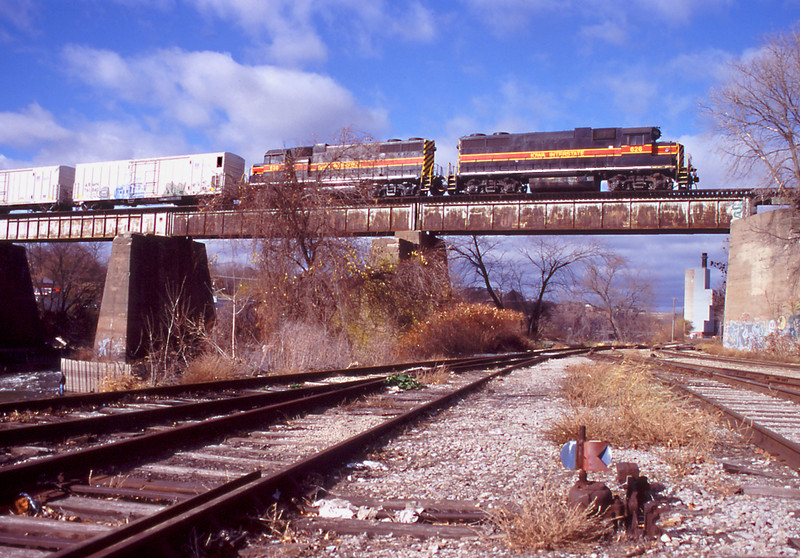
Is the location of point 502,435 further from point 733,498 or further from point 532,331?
point 532,331

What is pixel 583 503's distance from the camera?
352 centimetres

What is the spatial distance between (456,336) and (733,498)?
18133 mm

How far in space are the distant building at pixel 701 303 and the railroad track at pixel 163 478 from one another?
77.5m

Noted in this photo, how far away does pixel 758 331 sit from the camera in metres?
23.4

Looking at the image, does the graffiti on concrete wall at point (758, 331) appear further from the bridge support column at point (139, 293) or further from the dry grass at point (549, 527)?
the dry grass at point (549, 527)

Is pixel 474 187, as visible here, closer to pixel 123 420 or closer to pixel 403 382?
pixel 403 382

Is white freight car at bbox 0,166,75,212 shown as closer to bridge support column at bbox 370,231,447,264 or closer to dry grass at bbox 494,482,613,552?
bridge support column at bbox 370,231,447,264

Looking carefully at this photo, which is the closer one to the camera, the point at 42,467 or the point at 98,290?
the point at 42,467

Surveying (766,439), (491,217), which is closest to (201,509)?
(766,439)

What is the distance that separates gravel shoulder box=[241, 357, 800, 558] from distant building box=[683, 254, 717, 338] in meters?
76.2

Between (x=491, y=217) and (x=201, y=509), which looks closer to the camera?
(x=201, y=509)

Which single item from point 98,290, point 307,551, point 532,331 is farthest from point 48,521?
point 98,290

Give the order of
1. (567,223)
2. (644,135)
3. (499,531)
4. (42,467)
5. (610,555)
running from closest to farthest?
(610,555) → (499,531) → (42,467) → (567,223) → (644,135)

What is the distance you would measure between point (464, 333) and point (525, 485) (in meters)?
18.7
